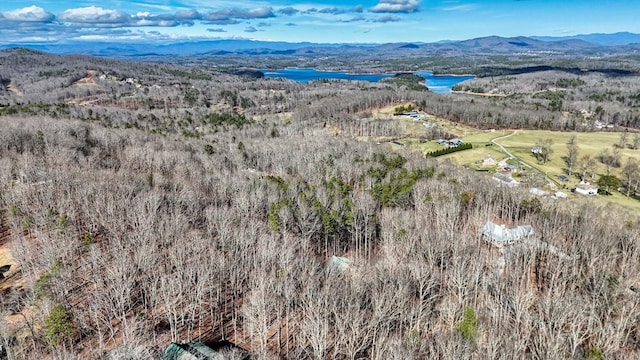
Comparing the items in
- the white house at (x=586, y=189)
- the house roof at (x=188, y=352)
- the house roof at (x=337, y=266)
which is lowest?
the white house at (x=586, y=189)

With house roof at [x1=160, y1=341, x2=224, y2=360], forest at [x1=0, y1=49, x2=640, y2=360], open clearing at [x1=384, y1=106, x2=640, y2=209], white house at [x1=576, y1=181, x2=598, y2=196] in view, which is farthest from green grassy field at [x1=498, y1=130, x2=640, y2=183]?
house roof at [x1=160, y1=341, x2=224, y2=360]

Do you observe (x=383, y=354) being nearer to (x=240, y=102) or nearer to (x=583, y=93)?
(x=240, y=102)

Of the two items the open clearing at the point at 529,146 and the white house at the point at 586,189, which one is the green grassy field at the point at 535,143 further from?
the white house at the point at 586,189

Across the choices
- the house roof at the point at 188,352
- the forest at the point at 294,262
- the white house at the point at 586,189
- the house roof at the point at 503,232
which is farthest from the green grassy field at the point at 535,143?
the house roof at the point at 188,352

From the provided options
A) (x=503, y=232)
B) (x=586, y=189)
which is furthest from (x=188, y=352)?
(x=586, y=189)

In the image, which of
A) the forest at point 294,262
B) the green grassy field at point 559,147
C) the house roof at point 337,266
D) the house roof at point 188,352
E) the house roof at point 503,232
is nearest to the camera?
the house roof at point 188,352

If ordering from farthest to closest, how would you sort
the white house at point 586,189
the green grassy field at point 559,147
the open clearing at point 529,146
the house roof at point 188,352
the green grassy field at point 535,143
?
1. the green grassy field at point 559,147
2. the open clearing at point 529,146
3. the green grassy field at point 535,143
4. the white house at point 586,189
5. the house roof at point 188,352

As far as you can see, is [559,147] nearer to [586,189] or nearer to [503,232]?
[586,189]

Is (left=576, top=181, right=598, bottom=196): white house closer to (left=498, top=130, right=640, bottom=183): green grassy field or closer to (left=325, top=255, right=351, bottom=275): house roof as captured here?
(left=498, top=130, right=640, bottom=183): green grassy field
